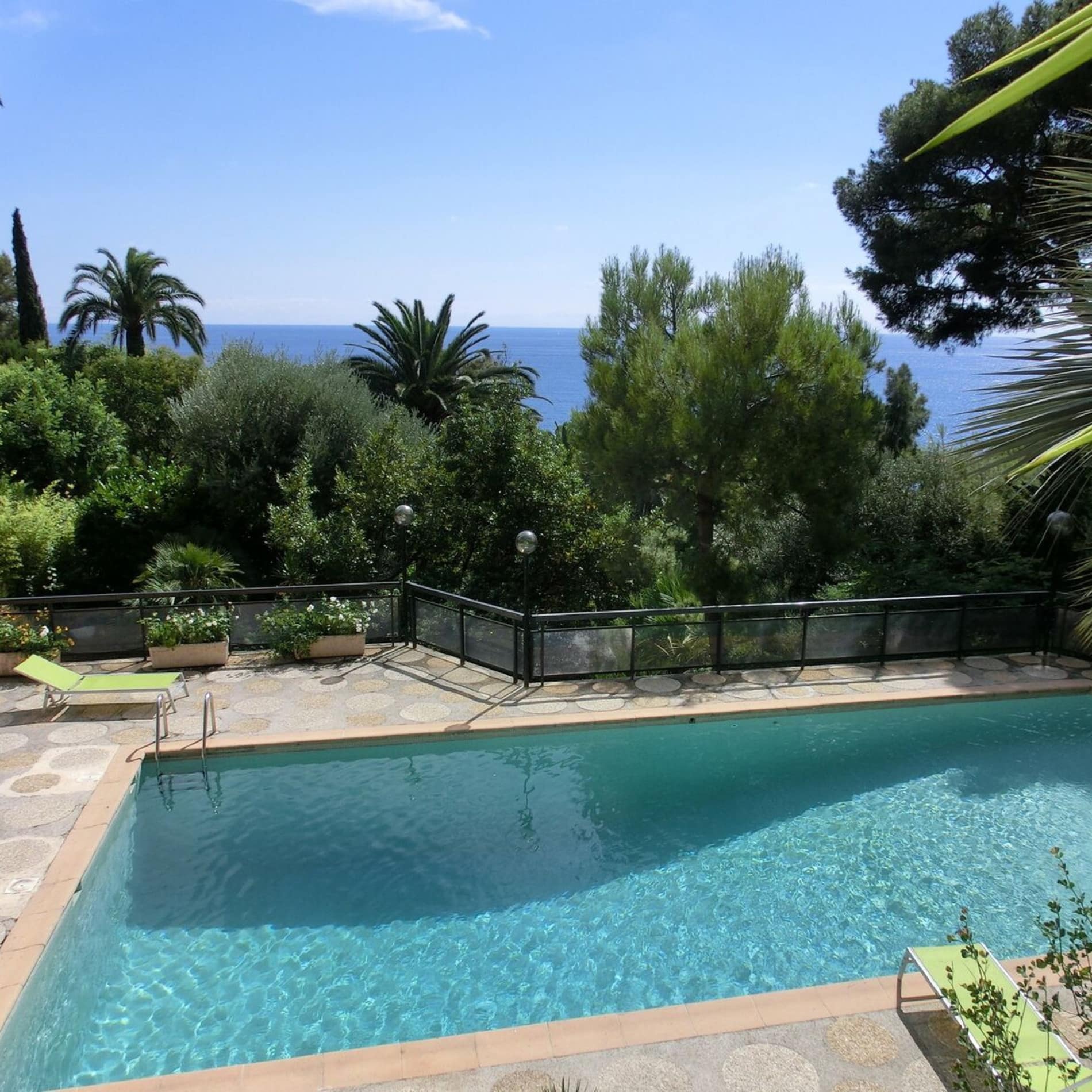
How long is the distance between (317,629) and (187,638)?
1.55 m

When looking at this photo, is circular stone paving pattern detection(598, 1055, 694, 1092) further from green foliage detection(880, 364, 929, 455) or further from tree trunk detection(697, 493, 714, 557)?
green foliage detection(880, 364, 929, 455)

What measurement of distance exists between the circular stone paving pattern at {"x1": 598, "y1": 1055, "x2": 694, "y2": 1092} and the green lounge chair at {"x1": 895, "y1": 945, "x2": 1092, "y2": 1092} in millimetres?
1475

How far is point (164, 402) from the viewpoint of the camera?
2553 centimetres

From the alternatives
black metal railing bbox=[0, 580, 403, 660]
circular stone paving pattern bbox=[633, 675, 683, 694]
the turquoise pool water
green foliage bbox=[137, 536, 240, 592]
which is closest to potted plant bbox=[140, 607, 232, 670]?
black metal railing bbox=[0, 580, 403, 660]

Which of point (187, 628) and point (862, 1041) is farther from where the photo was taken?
point (187, 628)

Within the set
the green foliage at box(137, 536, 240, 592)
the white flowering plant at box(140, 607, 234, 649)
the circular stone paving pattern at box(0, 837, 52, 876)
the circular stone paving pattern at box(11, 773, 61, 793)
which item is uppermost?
the green foliage at box(137, 536, 240, 592)

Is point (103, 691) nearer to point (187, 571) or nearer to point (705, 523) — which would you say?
point (187, 571)

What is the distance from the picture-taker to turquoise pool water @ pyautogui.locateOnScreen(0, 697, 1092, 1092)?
562 centimetres

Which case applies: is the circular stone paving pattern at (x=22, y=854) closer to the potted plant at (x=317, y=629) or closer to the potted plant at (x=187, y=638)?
the potted plant at (x=187, y=638)

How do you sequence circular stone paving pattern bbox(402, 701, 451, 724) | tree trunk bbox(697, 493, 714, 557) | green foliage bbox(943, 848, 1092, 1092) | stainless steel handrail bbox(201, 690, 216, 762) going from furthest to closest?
tree trunk bbox(697, 493, 714, 557), circular stone paving pattern bbox(402, 701, 451, 724), stainless steel handrail bbox(201, 690, 216, 762), green foliage bbox(943, 848, 1092, 1092)

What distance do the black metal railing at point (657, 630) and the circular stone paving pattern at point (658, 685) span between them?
0.37 feet

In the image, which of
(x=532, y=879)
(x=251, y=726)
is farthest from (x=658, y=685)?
(x=251, y=726)

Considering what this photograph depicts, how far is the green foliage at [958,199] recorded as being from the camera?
13898 millimetres

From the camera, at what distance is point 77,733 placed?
877 centimetres
